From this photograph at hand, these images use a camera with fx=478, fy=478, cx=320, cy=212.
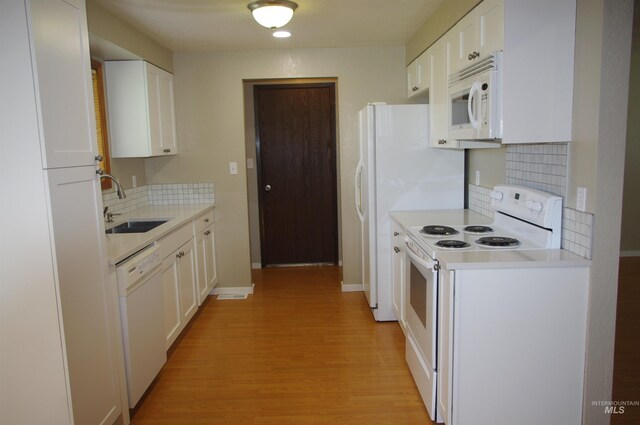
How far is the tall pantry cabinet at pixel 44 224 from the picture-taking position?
1.75 metres

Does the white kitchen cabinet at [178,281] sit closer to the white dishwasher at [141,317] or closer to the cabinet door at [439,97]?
the white dishwasher at [141,317]

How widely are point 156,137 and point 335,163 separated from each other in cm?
221

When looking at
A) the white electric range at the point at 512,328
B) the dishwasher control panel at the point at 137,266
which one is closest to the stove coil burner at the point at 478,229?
the white electric range at the point at 512,328

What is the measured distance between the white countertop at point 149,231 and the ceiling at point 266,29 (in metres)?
1.40

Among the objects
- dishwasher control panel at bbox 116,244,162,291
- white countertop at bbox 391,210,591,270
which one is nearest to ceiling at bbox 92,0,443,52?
dishwasher control panel at bbox 116,244,162,291

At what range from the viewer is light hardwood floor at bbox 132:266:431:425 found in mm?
2555

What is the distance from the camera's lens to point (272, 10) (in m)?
2.86

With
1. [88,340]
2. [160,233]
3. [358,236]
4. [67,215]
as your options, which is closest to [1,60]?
[67,215]

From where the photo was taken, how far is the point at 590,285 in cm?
200

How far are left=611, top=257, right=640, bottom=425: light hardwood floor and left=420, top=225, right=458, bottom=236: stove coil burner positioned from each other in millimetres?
1216

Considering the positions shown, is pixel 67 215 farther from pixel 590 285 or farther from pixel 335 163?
pixel 335 163

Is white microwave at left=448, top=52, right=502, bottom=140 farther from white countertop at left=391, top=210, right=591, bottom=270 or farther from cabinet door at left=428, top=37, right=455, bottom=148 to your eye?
white countertop at left=391, top=210, right=591, bottom=270

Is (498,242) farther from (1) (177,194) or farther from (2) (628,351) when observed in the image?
(1) (177,194)

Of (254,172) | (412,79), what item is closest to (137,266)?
(412,79)
